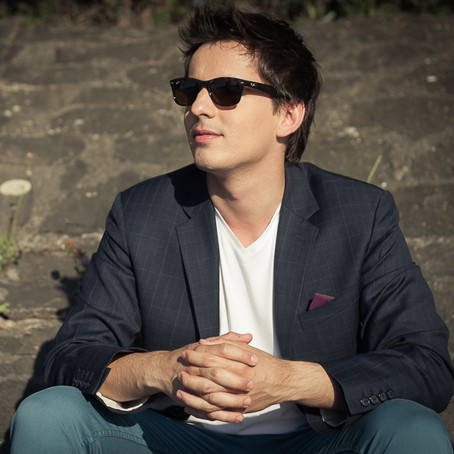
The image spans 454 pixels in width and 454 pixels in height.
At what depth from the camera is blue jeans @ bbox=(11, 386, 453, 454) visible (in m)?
2.13

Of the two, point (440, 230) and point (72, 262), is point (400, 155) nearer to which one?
point (440, 230)

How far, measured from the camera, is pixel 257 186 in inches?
109

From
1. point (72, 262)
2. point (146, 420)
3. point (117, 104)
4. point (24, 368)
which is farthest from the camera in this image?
point (117, 104)

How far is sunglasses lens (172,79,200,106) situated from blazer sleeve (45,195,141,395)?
53cm

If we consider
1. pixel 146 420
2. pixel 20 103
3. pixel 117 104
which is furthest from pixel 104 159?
pixel 146 420

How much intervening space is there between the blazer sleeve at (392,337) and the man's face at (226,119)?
61cm

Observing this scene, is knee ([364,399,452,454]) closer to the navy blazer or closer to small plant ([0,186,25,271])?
the navy blazer

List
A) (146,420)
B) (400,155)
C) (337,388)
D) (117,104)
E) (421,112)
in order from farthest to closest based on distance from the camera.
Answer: (117,104) → (421,112) → (400,155) → (146,420) → (337,388)

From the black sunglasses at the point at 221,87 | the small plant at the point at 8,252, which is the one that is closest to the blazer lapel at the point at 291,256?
the black sunglasses at the point at 221,87

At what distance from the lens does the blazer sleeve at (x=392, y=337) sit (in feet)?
7.63

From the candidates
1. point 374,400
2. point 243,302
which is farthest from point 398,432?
point 243,302

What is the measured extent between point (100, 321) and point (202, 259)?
492 mm

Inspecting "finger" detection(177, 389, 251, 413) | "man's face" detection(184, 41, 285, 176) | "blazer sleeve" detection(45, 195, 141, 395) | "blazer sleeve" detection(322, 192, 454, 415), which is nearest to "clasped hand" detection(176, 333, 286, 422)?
"finger" detection(177, 389, 251, 413)

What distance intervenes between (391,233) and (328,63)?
3.79 meters
